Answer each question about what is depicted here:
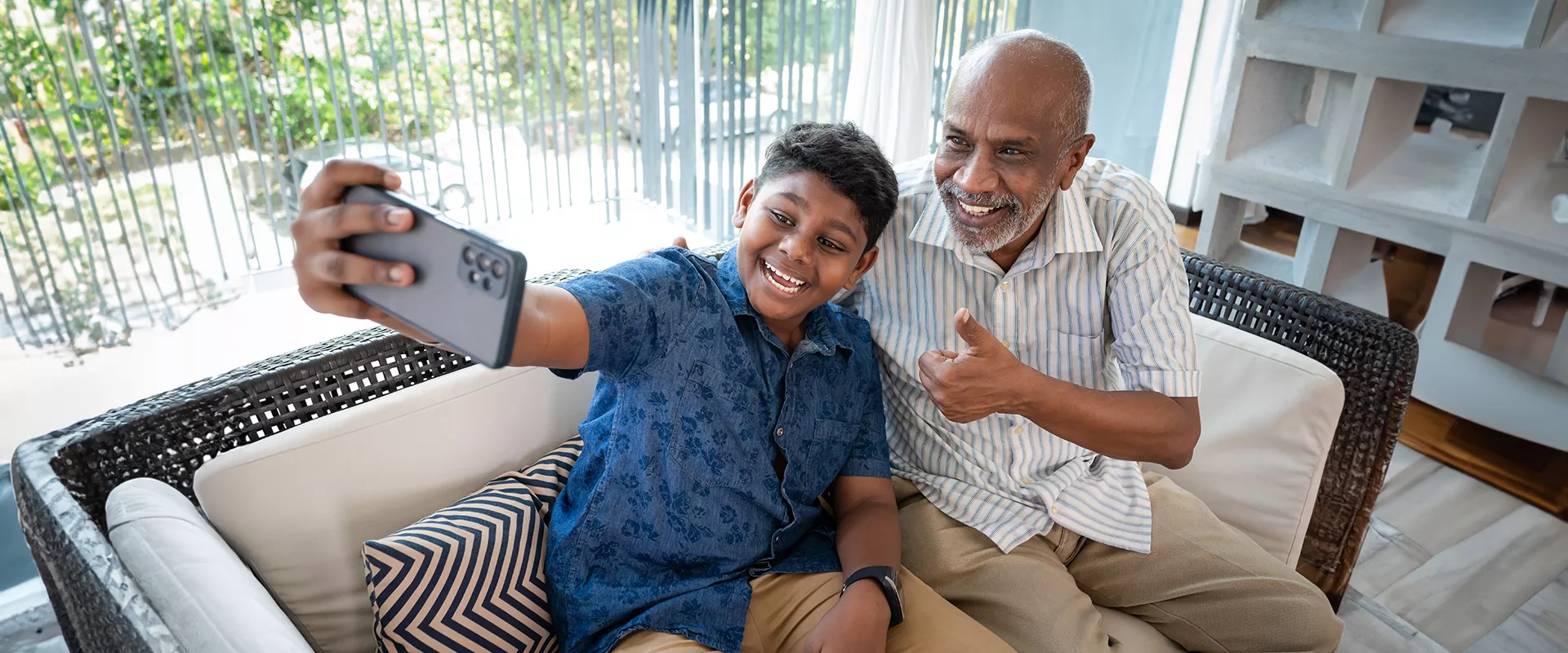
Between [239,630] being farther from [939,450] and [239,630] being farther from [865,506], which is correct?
[939,450]

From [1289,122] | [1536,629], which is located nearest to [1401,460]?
[1536,629]

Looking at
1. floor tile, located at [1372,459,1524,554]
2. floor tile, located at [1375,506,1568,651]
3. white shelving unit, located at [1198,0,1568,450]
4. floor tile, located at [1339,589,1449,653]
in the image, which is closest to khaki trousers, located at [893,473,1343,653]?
floor tile, located at [1339,589,1449,653]

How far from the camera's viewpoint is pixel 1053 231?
4.45ft

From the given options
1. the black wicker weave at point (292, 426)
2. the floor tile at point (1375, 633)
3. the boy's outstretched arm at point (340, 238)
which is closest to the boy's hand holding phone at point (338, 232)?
the boy's outstretched arm at point (340, 238)

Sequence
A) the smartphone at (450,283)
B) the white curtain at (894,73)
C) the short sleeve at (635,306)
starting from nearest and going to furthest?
the smartphone at (450,283), the short sleeve at (635,306), the white curtain at (894,73)

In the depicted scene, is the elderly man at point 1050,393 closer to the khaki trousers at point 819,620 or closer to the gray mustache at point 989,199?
the gray mustache at point 989,199

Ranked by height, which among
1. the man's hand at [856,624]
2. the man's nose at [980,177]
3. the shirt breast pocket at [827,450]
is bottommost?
the man's hand at [856,624]

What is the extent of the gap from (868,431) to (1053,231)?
408 mm

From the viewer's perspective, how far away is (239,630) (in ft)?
2.77

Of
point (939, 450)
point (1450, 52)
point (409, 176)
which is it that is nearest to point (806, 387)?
point (939, 450)

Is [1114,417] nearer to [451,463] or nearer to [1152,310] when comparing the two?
[1152,310]

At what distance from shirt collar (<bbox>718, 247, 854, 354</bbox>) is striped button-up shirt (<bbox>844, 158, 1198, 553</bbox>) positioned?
136 millimetres

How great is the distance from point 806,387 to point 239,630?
0.72 metres

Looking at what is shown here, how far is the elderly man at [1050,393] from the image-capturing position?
1268 millimetres
